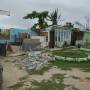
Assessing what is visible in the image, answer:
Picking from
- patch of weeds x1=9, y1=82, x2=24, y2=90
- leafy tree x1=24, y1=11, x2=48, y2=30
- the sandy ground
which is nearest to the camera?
patch of weeds x1=9, y1=82, x2=24, y2=90

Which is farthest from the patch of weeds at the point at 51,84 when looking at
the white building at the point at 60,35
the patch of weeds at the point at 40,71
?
the white building at the point at 60,35

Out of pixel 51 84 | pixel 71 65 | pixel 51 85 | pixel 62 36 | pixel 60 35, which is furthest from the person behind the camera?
pixel 62 36

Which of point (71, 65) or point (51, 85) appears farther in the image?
point (71, 65)

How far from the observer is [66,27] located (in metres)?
32.2

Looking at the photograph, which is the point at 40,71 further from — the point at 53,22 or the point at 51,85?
the point at 53,22

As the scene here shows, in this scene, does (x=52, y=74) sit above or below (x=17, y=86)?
above

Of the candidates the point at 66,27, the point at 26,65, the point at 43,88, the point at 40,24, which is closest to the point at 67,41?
the point at 66,27

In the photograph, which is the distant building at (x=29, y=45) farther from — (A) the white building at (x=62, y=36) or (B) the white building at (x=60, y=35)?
(A) the white building at (x=62, y=36)

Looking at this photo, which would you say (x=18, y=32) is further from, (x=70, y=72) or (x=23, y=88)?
(x=23, y=88)

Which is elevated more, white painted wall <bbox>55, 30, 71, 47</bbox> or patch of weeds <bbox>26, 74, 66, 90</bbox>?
white painted wall <bbox>55, 30, 71, 47</bbox>

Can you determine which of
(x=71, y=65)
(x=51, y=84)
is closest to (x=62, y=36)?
(x=71, y=65)

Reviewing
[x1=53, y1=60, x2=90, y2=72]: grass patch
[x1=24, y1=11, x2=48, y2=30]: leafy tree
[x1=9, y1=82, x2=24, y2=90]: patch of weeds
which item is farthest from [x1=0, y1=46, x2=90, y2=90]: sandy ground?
[x1=24, y1=11, x2=48, y2=30]: leafy tree

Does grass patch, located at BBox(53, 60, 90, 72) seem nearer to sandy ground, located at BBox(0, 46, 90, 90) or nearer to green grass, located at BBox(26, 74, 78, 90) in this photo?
sandy ground, located at BBox(0, 46, 90, 90)

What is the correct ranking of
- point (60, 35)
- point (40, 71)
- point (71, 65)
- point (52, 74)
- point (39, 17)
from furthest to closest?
1. point (39, 17)
2. point (60, 35)
3. point (71, 65)
4. point (40, 71)
5. point (52, 74)
